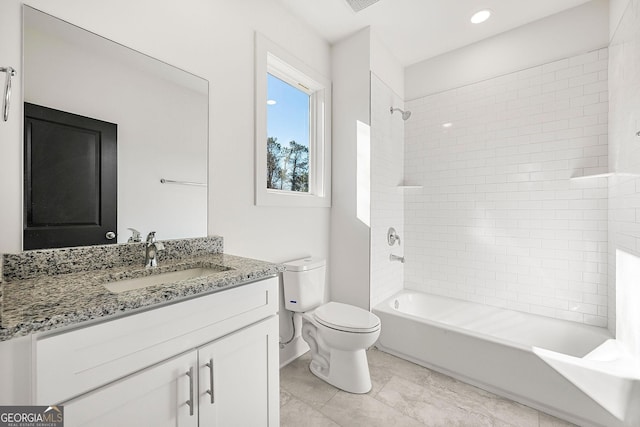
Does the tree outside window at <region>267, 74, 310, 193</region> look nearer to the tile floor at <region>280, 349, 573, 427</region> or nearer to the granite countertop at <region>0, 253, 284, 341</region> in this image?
the granite countertop at <region>0, 253, 284, 341</region>

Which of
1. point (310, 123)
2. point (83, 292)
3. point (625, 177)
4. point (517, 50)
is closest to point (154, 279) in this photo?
point (83, 292)

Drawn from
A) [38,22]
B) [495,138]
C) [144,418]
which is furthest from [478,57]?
[144,418]

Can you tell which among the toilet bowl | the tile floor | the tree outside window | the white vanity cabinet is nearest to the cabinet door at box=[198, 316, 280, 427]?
the white vanity cabinet

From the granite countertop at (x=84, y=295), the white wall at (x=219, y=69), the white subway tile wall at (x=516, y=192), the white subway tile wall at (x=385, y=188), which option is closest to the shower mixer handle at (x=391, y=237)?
the white subway tile wall at (x=385, y=188)

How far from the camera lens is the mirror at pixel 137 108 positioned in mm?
1073

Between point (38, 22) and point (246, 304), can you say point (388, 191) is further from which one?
point (38, 22)

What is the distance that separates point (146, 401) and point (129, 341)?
0.20 m

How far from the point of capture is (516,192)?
7.60ft

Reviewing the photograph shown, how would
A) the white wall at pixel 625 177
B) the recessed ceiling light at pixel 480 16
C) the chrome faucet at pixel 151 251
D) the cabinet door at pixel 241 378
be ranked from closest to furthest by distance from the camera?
the cabinet door at pixel 241 378
the chrome faucet at pixel 151 251
the white wall at pixel 625 177
the recessed ceiling light at pixel 480 16

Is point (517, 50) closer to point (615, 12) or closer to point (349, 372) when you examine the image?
point (615, 12)

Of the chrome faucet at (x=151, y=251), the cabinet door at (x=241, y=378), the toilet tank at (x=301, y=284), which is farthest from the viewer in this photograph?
the toilet tank at (x=301, y=284)

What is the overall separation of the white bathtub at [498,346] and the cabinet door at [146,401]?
1690 mm

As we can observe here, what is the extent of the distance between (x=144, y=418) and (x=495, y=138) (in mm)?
2917

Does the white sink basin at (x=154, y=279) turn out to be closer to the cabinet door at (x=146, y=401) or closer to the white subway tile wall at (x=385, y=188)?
the cabinet door at (x=146, y=401)
